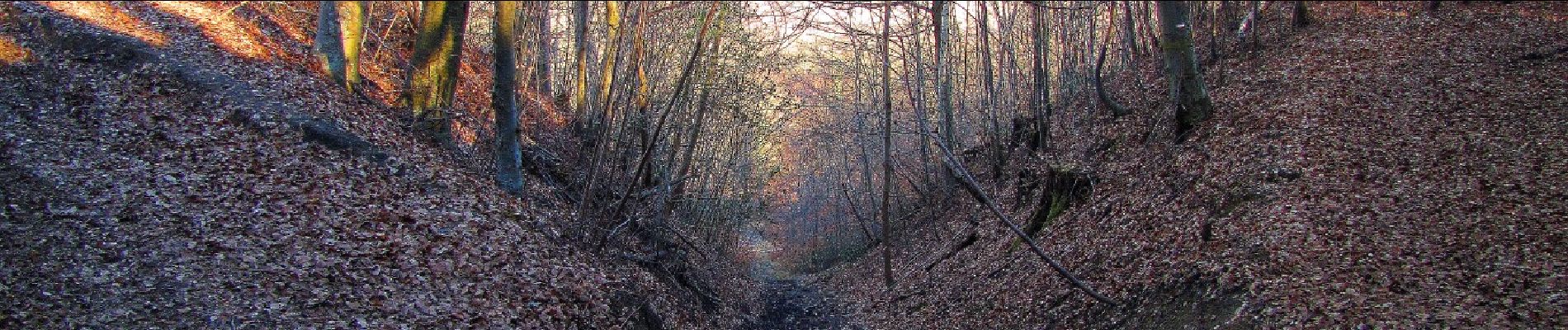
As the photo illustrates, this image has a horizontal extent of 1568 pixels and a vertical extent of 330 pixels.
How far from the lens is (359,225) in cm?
1020

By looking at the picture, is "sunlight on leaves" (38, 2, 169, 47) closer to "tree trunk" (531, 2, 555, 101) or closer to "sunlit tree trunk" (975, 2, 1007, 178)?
"tree trunk" (531, 2, 555, 101)

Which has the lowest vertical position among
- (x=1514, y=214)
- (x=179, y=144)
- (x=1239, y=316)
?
(x=1239, y=316)

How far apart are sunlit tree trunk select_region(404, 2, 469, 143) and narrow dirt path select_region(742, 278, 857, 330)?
6.36 meters

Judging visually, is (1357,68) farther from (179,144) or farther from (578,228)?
(179,144)

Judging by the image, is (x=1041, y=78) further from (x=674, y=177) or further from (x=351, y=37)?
(x=351, y=37)

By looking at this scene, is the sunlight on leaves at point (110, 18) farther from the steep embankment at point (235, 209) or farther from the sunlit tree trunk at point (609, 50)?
the sunlit tree trunk at point (609, 50)

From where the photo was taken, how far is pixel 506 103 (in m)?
12.5

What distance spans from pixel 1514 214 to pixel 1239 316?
319 centimetres

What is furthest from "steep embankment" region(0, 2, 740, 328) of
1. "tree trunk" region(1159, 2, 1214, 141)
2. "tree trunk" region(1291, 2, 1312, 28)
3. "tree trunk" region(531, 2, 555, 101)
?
"tree trunk" region(1291, 2, 1312, 28)

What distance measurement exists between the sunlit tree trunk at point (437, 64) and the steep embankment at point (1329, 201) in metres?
8.40

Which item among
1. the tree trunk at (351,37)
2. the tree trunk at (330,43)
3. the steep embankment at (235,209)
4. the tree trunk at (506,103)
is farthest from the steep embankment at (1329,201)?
the tree trunk at (330,43)

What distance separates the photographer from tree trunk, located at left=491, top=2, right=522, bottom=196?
1223 centimetres

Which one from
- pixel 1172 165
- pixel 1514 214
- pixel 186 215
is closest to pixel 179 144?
pixel 186 215

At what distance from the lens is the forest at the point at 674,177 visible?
8195 millimetres
